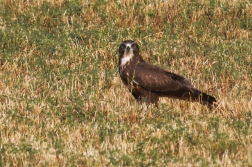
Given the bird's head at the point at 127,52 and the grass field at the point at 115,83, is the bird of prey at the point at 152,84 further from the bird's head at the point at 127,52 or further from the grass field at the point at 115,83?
the grass field at the point at 115,83

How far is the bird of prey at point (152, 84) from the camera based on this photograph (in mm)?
8820

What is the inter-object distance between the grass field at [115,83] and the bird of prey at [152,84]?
0.57 feet

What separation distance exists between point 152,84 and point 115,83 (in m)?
1.18

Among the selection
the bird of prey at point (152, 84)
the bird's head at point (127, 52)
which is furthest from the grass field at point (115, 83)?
the bird's head at point (127, 52)

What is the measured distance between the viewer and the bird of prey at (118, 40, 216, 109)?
8820 mm

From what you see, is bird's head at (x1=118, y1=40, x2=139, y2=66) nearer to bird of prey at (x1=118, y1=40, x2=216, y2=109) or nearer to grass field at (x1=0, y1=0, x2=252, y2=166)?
bird of prey at (x1=118, y1=40, x2=216, y2=109)

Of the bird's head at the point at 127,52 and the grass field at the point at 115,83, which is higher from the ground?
the bird's head at the point at 127,52

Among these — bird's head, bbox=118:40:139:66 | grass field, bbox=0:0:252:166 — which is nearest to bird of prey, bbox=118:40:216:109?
bird's head, bbox=118:40:139:66

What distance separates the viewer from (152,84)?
8891mm

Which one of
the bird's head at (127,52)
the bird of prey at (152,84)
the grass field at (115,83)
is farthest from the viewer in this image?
the bird's head at (127,52)

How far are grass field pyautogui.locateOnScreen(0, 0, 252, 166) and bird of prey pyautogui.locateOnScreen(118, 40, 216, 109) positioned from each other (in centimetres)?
17

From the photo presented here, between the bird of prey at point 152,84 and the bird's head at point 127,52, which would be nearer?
the bird of prey at point 152,84

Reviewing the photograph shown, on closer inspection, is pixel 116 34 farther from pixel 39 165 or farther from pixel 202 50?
pixel 39 165

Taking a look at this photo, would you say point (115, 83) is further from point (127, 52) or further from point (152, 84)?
point (152, 84)
